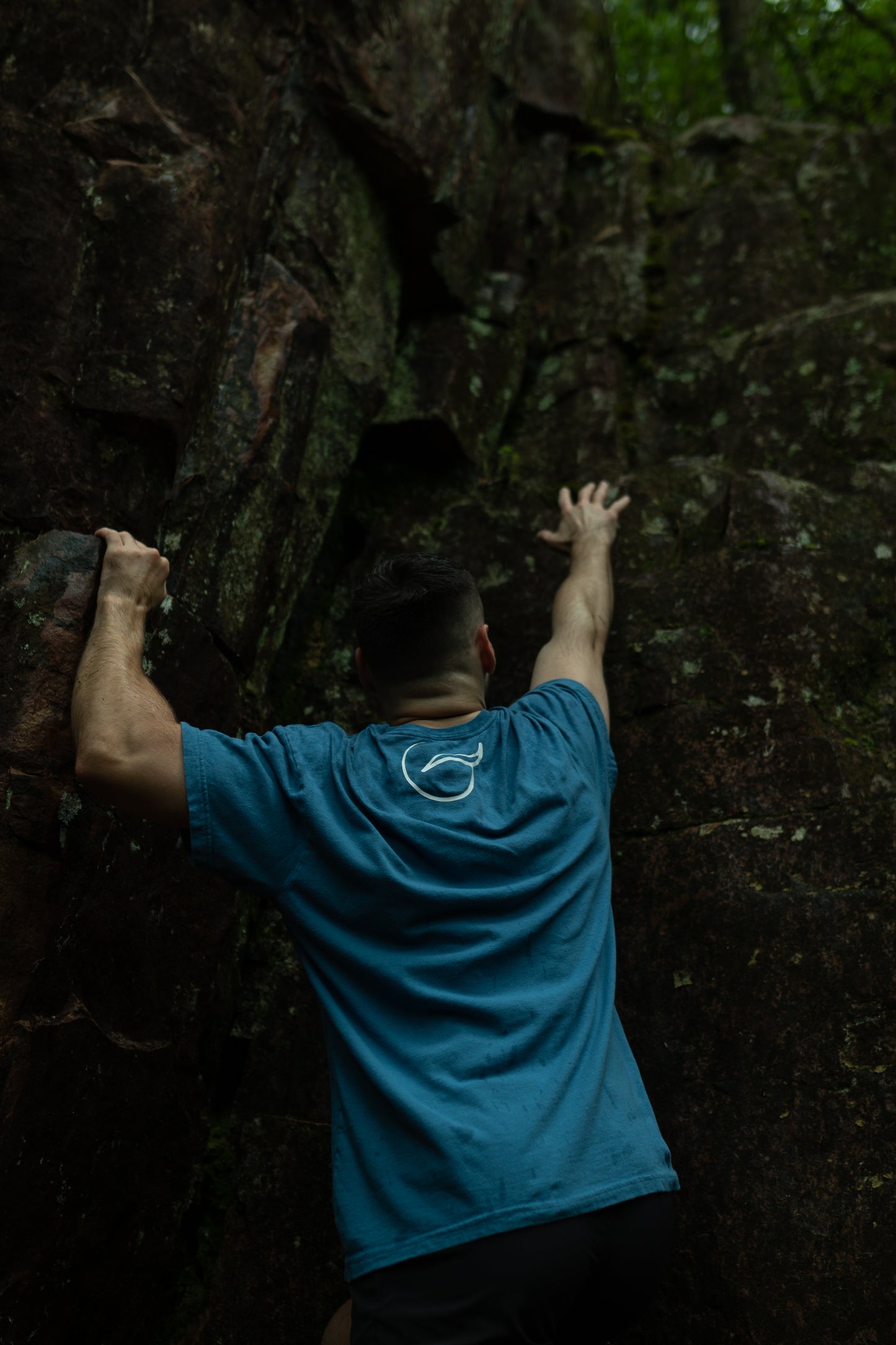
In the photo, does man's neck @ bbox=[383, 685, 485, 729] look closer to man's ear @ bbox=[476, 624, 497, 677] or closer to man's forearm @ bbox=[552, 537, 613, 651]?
man's ear @ bbox=[476, 624, 497, 677]

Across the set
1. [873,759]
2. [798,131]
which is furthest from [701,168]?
[873,759]

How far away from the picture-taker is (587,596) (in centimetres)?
402

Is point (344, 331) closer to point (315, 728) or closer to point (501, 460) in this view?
point (501, 460)

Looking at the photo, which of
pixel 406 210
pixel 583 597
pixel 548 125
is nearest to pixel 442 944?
pixel 583 597

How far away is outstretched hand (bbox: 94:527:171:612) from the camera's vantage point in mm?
3117

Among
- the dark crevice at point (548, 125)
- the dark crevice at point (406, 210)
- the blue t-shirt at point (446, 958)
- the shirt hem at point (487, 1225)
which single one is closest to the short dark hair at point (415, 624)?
the blue t-shirt at point (446, 958)

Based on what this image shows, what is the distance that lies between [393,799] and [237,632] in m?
1.50

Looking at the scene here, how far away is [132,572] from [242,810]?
0.98m

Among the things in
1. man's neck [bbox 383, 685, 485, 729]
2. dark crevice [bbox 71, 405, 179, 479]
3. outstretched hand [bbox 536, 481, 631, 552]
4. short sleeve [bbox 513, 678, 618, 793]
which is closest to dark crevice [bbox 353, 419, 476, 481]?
outstretched hand [bbox 536, 481, 631, 552]

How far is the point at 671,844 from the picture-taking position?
12.1 feet

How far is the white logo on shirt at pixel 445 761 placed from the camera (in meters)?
2.72

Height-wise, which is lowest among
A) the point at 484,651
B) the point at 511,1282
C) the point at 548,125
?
the point at 511,1282

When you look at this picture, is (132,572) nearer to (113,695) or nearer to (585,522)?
(113,695)

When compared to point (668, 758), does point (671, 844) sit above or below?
below
